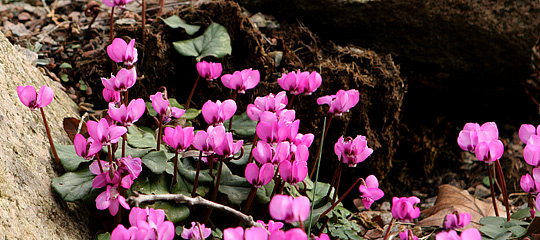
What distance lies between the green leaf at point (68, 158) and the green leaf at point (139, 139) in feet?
0.64

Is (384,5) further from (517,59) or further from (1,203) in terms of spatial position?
(1,203)

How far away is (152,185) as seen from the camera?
1.82 metres

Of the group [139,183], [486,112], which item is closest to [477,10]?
[486,112]

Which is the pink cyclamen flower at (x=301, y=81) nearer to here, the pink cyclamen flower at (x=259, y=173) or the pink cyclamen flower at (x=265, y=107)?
the pink cyclamen flower at (x=265, y=107)

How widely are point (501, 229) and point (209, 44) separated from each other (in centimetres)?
164

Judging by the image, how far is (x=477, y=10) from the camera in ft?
10.7

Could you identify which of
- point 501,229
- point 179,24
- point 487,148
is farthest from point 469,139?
point 179,24

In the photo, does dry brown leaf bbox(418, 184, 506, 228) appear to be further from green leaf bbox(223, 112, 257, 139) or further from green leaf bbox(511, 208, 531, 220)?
green leaf bbox(223, 112, 257, 139)

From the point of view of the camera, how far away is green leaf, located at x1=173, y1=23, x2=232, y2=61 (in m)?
2.62

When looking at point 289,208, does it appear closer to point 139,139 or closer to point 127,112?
point 127,112

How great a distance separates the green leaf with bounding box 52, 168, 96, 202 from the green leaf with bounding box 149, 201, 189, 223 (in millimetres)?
235

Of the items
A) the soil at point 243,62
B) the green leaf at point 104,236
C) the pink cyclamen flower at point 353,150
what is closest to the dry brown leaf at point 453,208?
the soil at point 243,62

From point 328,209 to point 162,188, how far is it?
1.98 feet

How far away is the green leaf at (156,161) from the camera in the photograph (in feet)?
5.76
